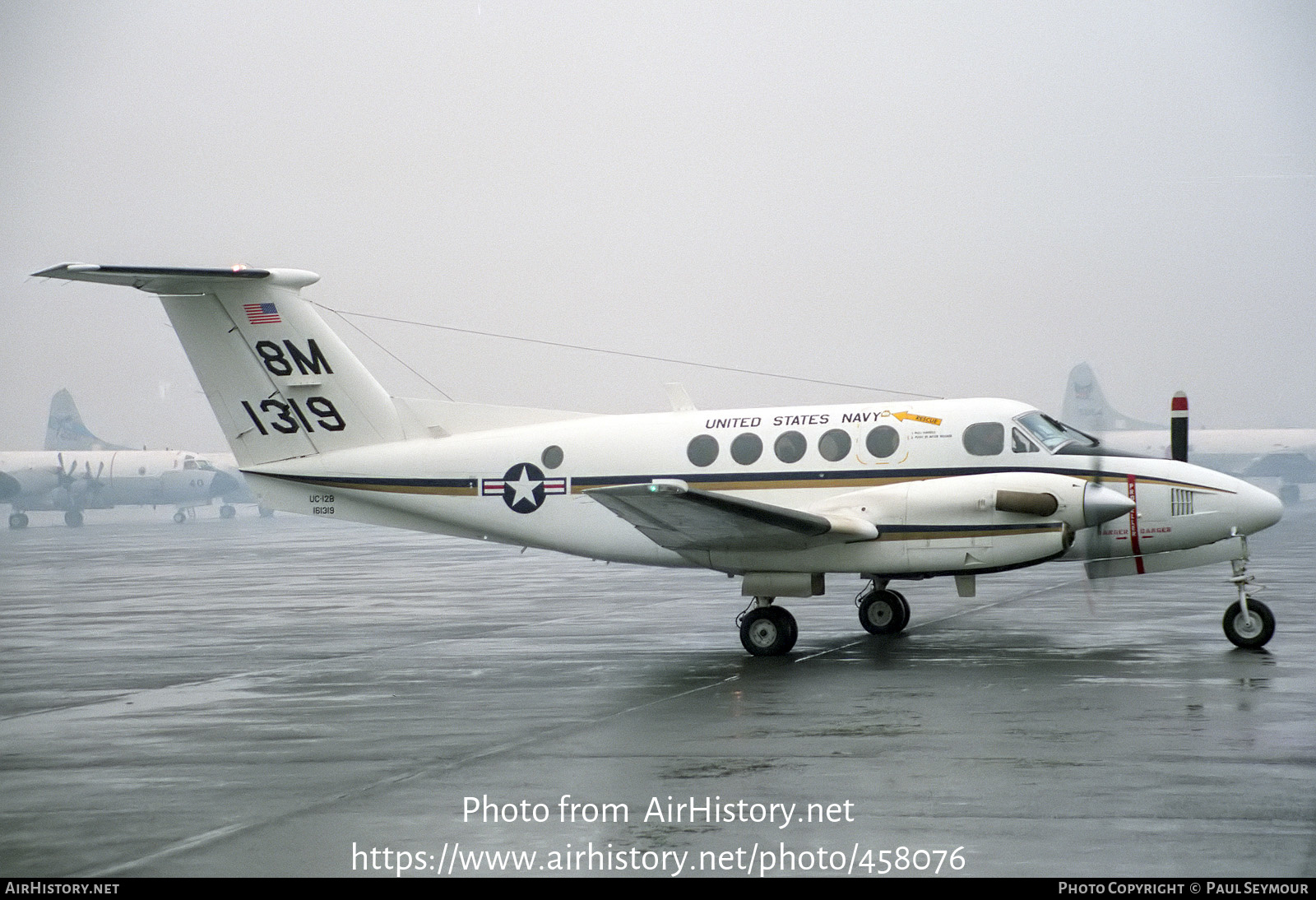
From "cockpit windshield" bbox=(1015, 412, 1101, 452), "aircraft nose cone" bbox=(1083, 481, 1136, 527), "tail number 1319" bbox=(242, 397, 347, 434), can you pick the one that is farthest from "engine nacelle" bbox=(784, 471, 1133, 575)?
"tail number 1319" bbox=(242, 397, 347, 434)

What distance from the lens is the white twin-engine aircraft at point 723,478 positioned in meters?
13.8

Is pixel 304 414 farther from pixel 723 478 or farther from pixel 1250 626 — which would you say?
pixel 1250 626

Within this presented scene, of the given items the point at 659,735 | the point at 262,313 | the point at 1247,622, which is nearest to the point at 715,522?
the point at 659,735

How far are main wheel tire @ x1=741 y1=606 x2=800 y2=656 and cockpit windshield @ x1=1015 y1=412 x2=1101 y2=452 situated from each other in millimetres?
3436

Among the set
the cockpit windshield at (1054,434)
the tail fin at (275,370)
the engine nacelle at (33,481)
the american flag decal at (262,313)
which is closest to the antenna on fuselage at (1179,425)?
the cockpit windshield at (1054,434)

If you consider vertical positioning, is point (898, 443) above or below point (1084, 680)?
above

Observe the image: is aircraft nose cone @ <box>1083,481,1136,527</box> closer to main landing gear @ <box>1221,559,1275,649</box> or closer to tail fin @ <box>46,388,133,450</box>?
main landing gear @ <box>1221,559,1275,649</box>

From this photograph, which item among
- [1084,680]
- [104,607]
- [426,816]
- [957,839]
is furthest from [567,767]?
[104,607]

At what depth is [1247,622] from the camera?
13.5 metres

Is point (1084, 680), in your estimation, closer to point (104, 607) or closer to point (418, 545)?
point (104, 607)

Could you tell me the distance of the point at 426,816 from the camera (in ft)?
24.0

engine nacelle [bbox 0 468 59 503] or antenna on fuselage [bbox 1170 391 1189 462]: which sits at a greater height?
antenna on fuselage [bbox 1170 391 1189 462]

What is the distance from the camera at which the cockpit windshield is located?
1461 cm

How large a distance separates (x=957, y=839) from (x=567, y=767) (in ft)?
9.41
